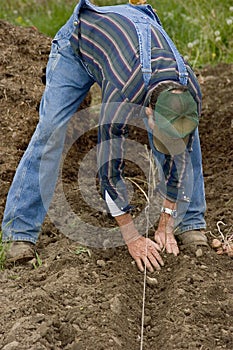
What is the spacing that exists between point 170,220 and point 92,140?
5.42 feet

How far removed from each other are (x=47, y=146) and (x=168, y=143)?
0.76 m

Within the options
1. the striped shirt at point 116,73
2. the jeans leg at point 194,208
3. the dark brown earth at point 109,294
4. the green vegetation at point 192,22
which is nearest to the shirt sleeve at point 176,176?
the striped shirt at point 116,73

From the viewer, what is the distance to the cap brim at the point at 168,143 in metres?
3.28

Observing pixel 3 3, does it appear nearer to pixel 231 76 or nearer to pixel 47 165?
pixel 231 76

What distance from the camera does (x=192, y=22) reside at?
285 inches

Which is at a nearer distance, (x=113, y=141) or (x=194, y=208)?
(x=113, y=141)

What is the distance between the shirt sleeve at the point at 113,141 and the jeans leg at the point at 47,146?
33 cm

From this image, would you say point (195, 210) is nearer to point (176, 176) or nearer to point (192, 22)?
point (176, 176)

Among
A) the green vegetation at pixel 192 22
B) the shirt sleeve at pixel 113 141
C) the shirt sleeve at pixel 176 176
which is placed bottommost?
the green vegetation at pixel 192 22

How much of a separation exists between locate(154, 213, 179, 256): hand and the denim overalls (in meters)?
0.13

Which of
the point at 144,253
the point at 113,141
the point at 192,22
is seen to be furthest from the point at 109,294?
the point at 192,22

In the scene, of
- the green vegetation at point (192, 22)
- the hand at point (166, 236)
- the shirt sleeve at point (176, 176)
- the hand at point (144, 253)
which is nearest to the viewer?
the shirt sleeve at point (176, 176)

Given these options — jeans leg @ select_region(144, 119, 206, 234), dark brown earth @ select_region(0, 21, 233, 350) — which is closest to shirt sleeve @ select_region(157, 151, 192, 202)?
jeans leg @ select_region(144, 119, 206, 234)

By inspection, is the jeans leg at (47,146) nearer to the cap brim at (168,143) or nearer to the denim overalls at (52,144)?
the denim overalls at (52,144)
